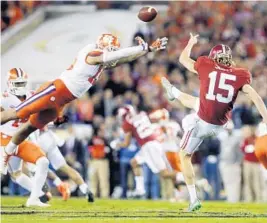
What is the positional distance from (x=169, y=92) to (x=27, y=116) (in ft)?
5.86

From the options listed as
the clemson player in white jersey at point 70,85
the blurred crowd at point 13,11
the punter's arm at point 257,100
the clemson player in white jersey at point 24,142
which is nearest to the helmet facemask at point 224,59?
the punter's arm at point 257,100

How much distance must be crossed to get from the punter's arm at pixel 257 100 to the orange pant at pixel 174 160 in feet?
15.5

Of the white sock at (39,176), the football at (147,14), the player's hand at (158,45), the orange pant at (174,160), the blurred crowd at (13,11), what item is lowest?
the white sock at (39,176)

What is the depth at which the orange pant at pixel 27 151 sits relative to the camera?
13594 millimetres

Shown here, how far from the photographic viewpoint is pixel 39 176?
529 inches

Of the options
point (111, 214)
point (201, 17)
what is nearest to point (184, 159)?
point (111, 214)

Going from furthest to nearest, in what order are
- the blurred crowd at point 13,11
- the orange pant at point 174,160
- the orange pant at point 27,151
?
the blurred crowd at point 13,11, the orange pant at point 174,160, the orange pant at point 27,151

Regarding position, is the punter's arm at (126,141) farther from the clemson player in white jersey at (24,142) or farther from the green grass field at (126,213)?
the clemson player in white jersey at (24,142)

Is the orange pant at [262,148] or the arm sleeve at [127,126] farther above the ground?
the arm sleeve at [127,126]

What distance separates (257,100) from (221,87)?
0.60 m

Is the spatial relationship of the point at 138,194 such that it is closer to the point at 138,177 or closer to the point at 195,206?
A: the point at 138,177

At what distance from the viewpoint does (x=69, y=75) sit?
12.5 metres

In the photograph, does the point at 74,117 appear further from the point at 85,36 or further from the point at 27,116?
the point at 27,116

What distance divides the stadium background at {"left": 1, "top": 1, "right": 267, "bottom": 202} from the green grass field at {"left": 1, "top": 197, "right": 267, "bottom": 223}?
12.7 feet
